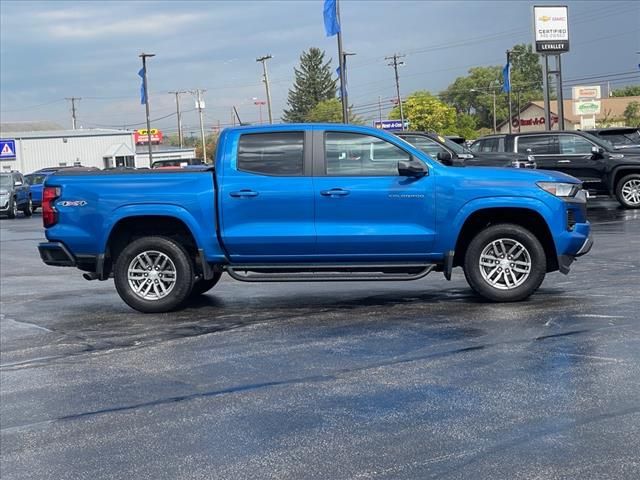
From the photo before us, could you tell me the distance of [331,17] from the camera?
27.6m

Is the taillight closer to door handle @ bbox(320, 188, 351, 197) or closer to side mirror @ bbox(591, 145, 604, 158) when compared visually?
door handle @ bbox(320, 188, 351, 197)

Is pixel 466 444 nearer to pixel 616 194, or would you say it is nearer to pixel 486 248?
pixel 486 248

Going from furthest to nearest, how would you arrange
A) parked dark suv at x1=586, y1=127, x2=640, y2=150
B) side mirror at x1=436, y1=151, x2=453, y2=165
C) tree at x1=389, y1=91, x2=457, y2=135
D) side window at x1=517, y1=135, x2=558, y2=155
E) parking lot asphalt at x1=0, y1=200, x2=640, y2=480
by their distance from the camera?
1. tree at x1=389, y1=91, x2=457, y2=135
2. parked dark suv at x1=586, y1=127, x2=640, y2=150
3. side window at x1=517, y1=135, x2=558, y2=155
4. side mirror at x1=436, y1=151, x2=453, y2=165
5. parking lot asphalt at x1=0, y1=200, x2=640, y2=480

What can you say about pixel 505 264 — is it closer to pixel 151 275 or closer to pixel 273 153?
pixel 273 153

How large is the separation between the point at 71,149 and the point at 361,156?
69.7 meters

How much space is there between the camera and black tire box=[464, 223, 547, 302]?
902cm

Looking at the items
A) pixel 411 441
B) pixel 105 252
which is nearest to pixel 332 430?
pixel 411 441

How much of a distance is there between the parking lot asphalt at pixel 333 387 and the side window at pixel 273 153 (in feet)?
5.09

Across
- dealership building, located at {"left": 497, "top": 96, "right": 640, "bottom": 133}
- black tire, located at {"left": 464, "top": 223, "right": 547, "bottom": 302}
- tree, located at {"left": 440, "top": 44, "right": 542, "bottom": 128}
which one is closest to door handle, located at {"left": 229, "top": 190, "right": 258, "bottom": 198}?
black tire, located at {"left": 464, "top": 223, "right": 547, "bottom": 302}

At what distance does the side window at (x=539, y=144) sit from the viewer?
20.9 meters

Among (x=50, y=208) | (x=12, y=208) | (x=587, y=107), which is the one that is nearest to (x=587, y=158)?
(x=50, y=208)

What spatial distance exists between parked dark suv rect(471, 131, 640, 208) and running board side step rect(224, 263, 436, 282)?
1235 cm

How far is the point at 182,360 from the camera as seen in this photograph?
290 inches

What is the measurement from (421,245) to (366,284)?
2287mm
